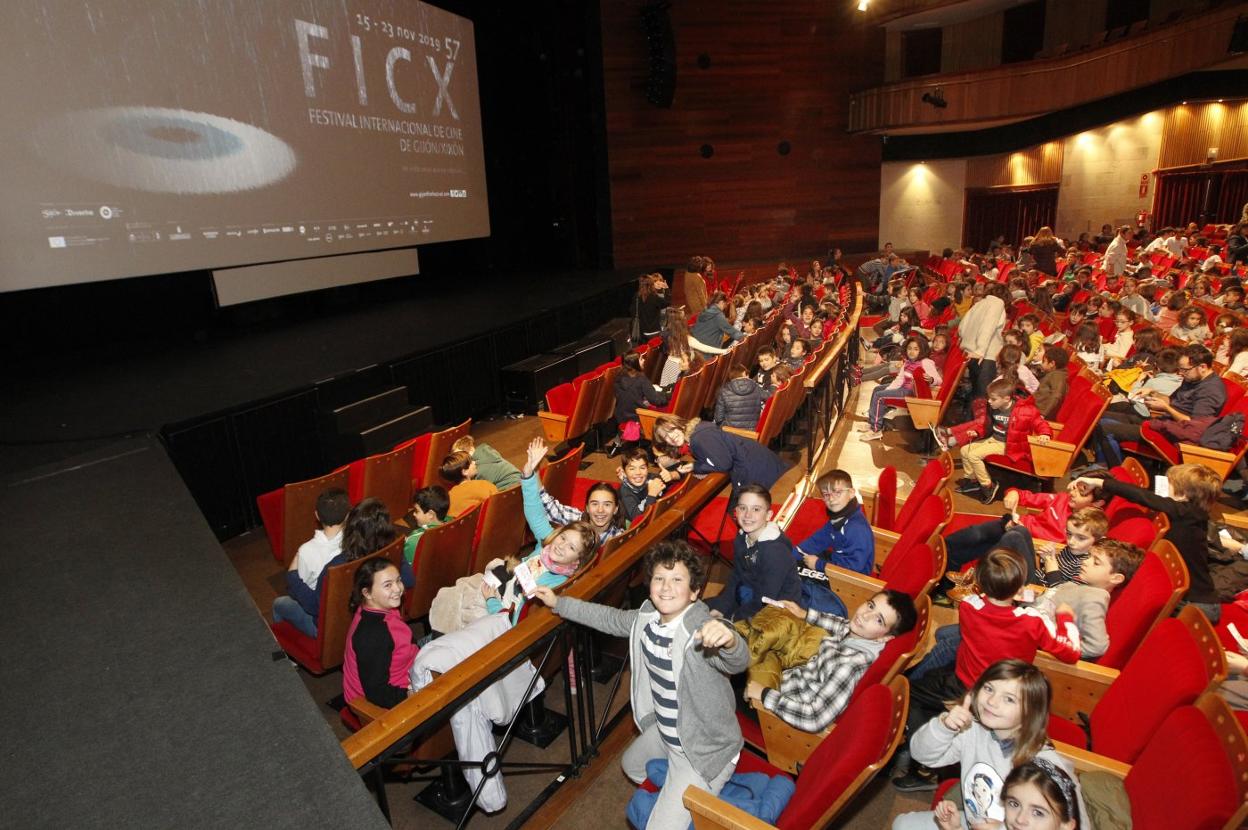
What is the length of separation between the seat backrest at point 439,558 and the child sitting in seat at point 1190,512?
2.91 metres

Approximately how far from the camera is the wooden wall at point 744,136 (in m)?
13.6

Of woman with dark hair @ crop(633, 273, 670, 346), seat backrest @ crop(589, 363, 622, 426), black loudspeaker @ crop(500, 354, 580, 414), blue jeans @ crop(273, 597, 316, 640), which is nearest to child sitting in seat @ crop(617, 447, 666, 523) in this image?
blue jeans @ crop(273, 597, 316, 640)

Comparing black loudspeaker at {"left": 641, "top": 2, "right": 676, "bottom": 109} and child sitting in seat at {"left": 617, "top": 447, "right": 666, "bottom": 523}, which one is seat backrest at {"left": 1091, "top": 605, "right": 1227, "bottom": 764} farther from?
black loudspeaker at {"left": 641, "top": 2, "right": 676, "bottom": 109}

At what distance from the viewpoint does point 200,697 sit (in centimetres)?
198

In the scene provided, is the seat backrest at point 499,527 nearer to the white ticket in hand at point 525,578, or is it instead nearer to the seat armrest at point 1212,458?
the white ticket in hand at point 525,578

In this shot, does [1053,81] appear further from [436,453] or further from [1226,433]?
[436,453]

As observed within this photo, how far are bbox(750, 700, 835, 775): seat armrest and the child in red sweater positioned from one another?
18.0 inches

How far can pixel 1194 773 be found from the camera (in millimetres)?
1658

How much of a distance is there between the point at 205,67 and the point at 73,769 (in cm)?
647

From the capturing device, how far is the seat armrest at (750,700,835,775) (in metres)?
2.29

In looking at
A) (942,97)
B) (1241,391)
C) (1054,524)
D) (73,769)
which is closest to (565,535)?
(73,769)

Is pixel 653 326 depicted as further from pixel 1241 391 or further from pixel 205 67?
pixel 1241 391

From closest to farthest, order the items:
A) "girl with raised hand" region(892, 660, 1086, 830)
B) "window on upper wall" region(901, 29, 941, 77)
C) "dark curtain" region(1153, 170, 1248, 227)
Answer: "girl with raised hand" region(892, 660, 1086, 830), "dark curtain" region(1153, 170, 1248, 227), "window on upper wall" region(901, 29, 941, 77)

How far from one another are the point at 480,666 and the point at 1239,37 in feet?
52.4
